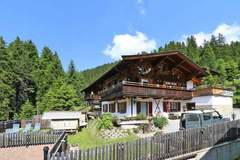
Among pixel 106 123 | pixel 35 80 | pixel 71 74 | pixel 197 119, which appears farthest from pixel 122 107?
pixel 71 74

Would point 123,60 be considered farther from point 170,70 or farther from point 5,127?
point 5,127

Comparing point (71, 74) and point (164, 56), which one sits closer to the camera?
point (164, 56)

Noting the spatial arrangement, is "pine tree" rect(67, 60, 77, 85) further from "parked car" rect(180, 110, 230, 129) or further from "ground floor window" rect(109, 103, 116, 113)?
"parked car" rect(180, 110, 230, 129)

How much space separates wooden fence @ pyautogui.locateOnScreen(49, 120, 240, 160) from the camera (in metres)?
11.3

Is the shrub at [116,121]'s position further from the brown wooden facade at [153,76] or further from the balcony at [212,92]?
the balcony at [212,92]

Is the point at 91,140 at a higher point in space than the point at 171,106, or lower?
lower

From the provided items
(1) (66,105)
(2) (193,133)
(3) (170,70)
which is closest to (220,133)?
(2) (193,133)

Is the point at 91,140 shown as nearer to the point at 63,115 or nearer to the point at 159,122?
the point at 159,122

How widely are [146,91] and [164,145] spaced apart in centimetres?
1775

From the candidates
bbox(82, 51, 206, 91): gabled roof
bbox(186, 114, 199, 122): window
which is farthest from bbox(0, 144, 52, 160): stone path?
bbox(82, 51, 206, 91): gabled roof

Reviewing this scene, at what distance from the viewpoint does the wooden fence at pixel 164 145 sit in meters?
11.3

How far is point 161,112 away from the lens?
1340 inches

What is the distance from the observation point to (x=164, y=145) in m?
13.7

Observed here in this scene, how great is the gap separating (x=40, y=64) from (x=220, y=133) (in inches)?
2338
